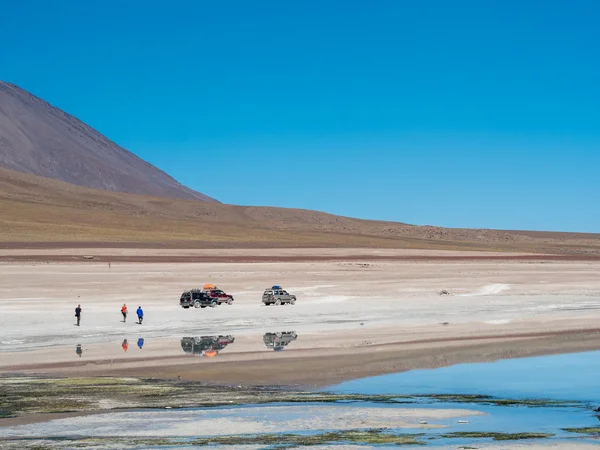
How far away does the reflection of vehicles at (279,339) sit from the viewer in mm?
34812

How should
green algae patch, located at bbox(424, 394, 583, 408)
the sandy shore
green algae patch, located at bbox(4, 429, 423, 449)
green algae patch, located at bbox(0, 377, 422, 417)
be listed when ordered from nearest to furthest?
1. green algae patch, located at bbox(4, 429, 423, 449)
2. green algae patch, located at bbox(0, 377, 422, 417)
3. green algae patch, located at bbox(424, 394, 583, 408)
4. the sandy shore

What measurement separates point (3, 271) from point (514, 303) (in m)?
34.8

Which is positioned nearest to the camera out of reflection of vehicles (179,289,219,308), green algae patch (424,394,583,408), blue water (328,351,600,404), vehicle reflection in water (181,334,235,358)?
green algae patch (424,394,583,408)

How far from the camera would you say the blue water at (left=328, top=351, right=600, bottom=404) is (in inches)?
964

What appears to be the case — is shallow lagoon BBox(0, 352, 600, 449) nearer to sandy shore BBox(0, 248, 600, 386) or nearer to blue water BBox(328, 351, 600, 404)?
blue water BBox(328, 351, 600, 404)

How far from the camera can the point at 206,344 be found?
35.8 metres

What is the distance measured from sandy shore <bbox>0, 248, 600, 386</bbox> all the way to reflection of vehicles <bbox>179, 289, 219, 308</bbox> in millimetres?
784

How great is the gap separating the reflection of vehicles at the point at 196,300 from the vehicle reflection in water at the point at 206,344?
38.1 ft

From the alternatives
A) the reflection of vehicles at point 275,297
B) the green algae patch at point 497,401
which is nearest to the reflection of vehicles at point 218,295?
the reflection of vehicles at point 275,297

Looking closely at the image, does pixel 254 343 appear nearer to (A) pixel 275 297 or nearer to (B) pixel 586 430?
(A) pixel 275 297

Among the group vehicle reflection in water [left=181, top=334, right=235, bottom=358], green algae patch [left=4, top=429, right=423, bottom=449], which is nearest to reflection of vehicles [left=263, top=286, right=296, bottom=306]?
vehicle reflection in water [left=181, top=334, right=235, bottom=358]

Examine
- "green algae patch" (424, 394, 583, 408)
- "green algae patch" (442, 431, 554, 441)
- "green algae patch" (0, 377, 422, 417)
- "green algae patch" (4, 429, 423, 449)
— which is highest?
"green algae patch" (0, 377, 422, 417)

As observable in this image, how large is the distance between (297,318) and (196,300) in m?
6.92

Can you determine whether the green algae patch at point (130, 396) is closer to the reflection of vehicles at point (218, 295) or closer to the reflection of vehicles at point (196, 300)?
the reflection of vehicles at point (196, 300)
